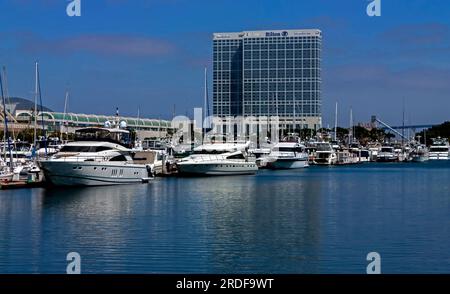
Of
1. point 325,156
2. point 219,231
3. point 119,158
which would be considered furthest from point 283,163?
point 219,231

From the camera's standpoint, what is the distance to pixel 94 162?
6259 cm

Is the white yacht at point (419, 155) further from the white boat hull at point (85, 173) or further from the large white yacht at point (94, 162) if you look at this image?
the white boat hull at point (85, 173)

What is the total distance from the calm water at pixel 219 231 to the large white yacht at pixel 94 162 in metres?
1.60

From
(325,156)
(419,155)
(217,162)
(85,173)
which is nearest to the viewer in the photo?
(85,173)

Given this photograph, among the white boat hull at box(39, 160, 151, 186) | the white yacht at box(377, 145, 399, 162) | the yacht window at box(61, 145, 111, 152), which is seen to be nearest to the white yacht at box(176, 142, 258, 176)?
the white boat hull at box(39, 160, 151, 186)

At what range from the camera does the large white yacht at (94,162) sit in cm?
6088

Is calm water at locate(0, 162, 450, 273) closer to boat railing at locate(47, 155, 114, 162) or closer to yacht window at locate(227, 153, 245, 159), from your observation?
boat railing at locate(47, 155, 114, 162)

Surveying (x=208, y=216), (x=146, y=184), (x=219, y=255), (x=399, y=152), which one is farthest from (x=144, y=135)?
(x=219, y=255)

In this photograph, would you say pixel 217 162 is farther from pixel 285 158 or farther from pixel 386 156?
pixel 386 156

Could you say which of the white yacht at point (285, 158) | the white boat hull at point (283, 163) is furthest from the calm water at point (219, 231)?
the white yacht at point (285, 158)

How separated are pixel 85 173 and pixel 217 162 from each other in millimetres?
25558

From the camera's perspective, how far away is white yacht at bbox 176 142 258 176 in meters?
84.4

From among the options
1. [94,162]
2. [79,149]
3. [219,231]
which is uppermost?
[79,149]
